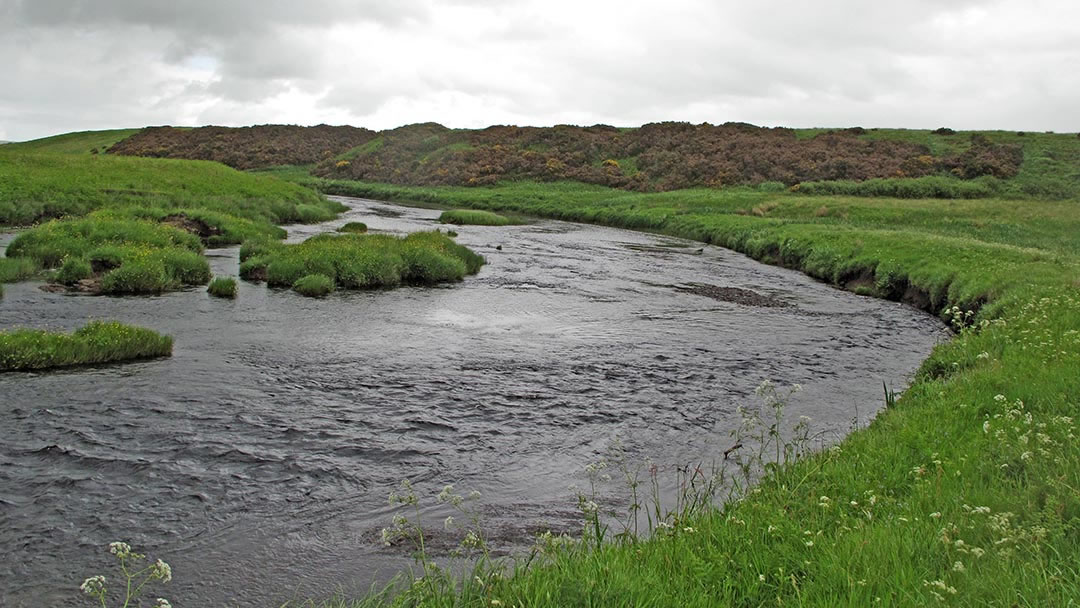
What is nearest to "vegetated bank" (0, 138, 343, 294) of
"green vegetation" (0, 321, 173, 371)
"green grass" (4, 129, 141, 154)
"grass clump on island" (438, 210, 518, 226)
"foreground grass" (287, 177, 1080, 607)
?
"green vegetation" (0, 321, 173, 371)

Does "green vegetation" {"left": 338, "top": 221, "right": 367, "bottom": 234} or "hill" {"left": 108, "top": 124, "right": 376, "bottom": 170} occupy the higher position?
"hill" {"left": 108, "top": 124, "right": 376, "bottom": 170}

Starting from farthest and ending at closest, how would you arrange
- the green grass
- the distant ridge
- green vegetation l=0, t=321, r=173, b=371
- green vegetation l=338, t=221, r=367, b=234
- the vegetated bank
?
the green grass → the distant ridge → green vegetation l=338, t=221, r=367, b=234 → the vegetated bank → green vegetation l=0, t=321, r=173, b=371

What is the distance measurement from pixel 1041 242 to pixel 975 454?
110 feet

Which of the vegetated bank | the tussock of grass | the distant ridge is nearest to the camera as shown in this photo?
the tussock of grass

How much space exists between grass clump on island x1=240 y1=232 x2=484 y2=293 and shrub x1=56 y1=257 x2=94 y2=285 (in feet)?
16.7

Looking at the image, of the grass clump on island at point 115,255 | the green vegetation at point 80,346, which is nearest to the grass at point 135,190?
the grass clump on island at point 115,255

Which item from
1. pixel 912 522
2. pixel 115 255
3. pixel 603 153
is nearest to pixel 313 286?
pixel 115 255

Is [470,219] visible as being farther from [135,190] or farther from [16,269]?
[16,269]

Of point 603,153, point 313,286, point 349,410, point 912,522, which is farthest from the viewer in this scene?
point 603,153

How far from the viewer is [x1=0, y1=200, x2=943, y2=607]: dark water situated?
891cm

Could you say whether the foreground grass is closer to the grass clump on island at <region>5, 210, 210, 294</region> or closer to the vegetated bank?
the grass clump on island at <region>5, 210, 210, 294</region>

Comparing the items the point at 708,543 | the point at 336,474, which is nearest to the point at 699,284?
the point at 336,474

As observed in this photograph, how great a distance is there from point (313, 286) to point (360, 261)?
323 cm

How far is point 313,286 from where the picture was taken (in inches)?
1013
